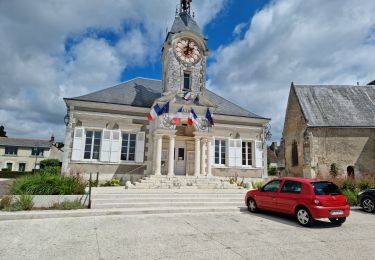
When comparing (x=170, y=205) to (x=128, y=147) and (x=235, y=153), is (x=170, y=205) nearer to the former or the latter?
(x=128, y=147)

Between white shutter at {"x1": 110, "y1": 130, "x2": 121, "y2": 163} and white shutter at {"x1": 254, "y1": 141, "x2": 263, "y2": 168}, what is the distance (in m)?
9.24

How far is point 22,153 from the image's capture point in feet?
114

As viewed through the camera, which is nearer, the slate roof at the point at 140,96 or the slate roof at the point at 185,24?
the slate roof at the point at 140,96

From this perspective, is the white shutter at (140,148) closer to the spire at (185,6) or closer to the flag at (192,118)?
the flag at (192,118)

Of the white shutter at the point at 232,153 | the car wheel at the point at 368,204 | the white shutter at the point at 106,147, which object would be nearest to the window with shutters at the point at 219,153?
the white shutter at the point at 232,153

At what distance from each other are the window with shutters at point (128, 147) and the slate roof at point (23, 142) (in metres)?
28.4

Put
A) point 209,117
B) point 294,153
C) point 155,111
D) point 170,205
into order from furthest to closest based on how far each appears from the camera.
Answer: point 294,153, point 209,117, point 155,111, point 170,205

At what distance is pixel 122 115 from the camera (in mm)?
14391

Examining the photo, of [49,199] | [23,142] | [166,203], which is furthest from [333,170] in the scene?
[23,142]

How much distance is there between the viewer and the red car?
5684 millimetres

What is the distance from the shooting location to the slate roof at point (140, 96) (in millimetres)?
14585

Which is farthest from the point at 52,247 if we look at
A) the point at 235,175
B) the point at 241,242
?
the point at 235,175

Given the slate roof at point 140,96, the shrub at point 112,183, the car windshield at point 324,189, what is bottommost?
the shrub at point 112,183

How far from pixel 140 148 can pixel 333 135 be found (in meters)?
15.6
